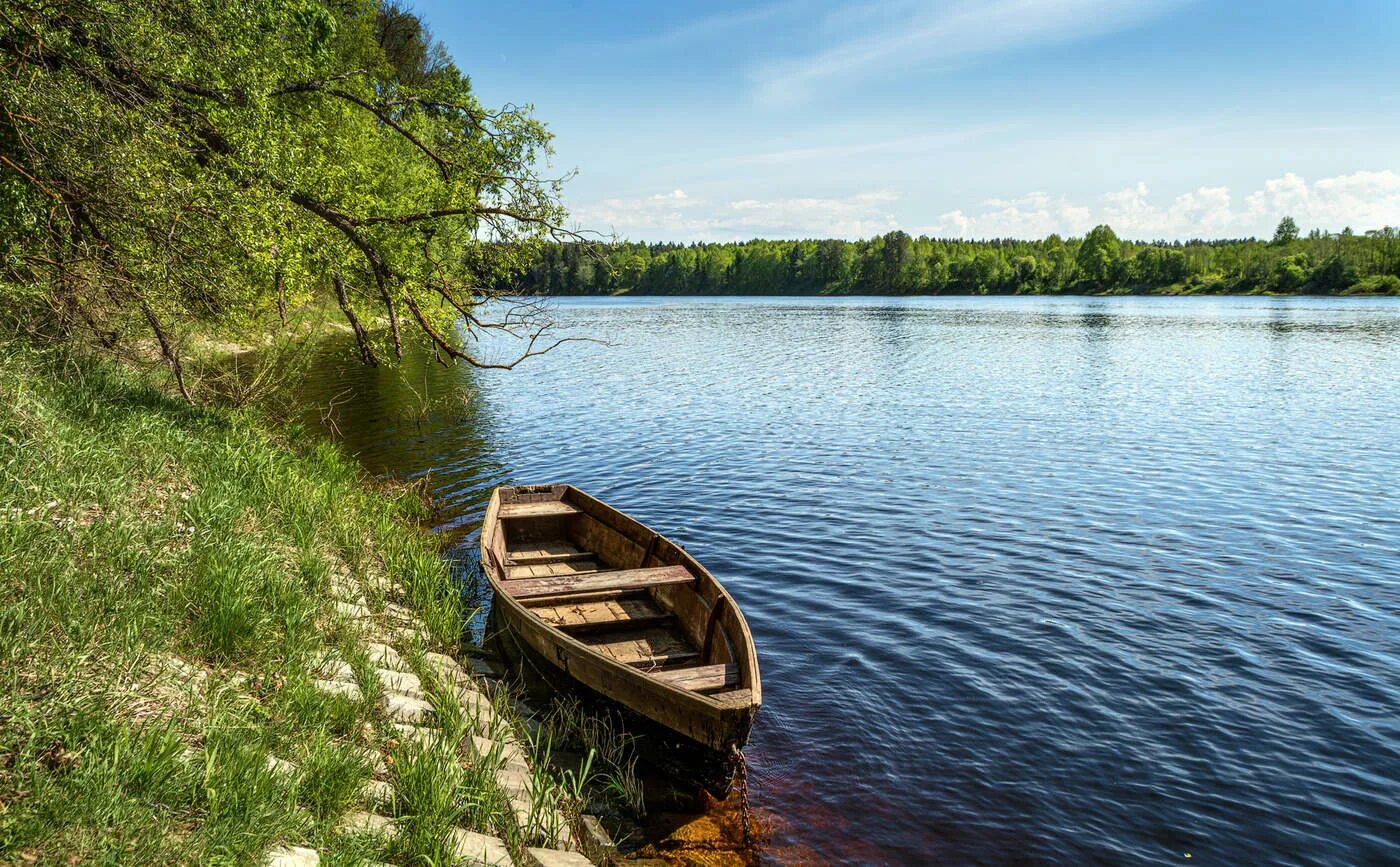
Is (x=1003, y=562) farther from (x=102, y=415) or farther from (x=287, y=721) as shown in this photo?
(x=102, y=415)

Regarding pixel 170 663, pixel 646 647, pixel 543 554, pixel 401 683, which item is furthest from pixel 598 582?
pixel 170 663

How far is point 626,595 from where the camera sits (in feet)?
37.4

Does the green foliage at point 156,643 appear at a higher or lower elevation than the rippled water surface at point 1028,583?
higher

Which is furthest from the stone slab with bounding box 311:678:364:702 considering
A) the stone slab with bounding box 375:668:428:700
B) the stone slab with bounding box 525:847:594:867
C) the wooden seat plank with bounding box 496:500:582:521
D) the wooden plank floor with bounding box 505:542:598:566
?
the wooden seat plank with bounding box 496:500:582:521

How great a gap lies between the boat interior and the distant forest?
7649cm

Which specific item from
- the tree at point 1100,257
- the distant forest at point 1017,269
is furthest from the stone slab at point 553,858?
the tree at point 1100,257

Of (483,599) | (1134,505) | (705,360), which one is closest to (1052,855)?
(483,599)

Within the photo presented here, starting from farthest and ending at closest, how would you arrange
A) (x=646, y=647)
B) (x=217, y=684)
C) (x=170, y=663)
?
(x=646, y=647)
(x=170, y=663)
(x=217, y=684)

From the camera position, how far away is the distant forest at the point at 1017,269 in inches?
4614

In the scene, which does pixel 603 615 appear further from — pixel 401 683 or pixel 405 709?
pixel 405 709

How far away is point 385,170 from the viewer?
31.0 metres

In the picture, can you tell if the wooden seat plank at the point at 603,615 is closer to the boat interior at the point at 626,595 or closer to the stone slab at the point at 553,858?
the boat interior at the point at 626,595

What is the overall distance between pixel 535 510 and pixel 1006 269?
15858 centimetres

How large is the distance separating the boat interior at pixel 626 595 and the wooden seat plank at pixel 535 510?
2 cm
